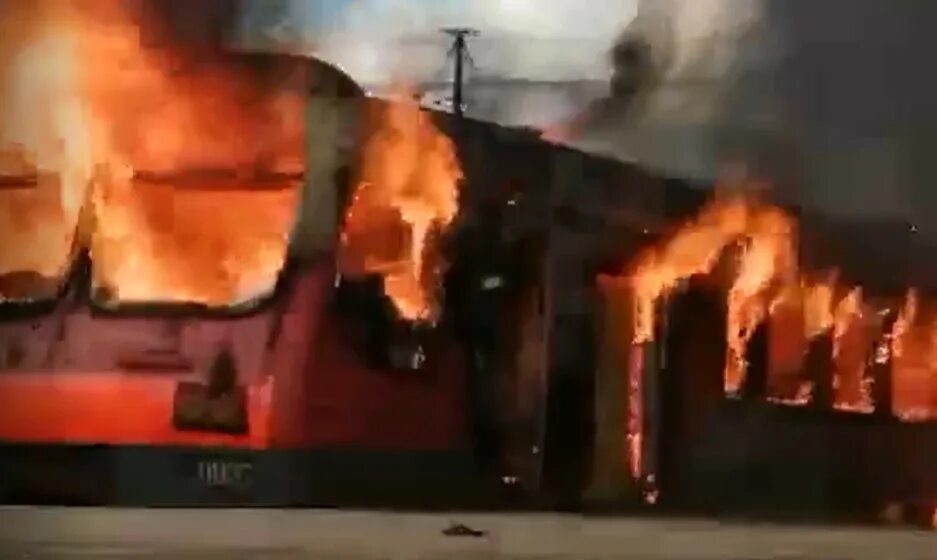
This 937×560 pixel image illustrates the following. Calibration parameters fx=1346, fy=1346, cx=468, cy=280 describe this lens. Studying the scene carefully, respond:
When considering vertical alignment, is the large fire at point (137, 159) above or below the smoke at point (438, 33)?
below

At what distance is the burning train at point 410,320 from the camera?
6.43 feet

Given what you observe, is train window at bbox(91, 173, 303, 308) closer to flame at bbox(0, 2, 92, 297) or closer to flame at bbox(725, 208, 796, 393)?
flame at bbox(0, 2, 92, 297)

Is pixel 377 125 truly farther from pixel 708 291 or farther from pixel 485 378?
pixel 708 291

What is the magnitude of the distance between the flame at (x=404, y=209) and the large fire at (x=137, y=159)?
0.36 ft

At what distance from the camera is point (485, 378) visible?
1.97m

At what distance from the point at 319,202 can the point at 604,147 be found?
0.43m

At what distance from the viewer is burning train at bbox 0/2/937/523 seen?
1960 millimetres

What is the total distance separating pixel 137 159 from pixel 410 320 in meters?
0.48

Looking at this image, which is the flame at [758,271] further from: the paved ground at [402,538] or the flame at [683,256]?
the paved ground at [402,538]

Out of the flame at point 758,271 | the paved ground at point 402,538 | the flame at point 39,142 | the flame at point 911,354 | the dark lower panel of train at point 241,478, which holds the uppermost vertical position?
the flame at point 39,142

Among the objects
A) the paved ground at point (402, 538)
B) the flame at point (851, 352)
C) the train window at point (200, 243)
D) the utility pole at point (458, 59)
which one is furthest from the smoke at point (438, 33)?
the paved ground at point (402, 538)

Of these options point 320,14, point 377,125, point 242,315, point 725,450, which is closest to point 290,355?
point 242,315

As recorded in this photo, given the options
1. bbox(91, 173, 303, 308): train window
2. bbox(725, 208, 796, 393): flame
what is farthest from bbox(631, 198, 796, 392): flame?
bbox(91, 173, 303, 308): train window

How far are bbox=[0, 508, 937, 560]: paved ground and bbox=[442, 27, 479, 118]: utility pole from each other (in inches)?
23.8
